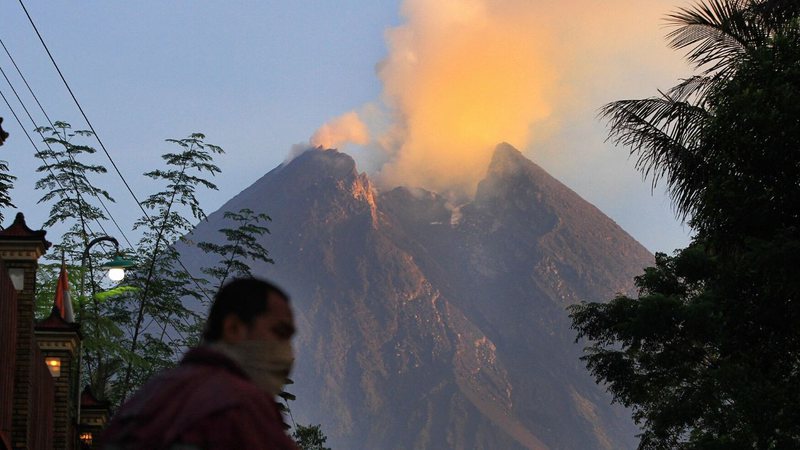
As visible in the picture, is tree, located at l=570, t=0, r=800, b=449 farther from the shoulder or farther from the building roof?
the shoulder

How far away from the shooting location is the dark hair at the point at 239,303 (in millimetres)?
3254

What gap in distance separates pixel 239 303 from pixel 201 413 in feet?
1.12

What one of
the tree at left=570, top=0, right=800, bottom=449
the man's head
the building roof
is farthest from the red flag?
the man's head

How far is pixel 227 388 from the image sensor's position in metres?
3.05

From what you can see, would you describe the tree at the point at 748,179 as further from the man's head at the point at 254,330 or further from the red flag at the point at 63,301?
the man's head at the point at 254,330

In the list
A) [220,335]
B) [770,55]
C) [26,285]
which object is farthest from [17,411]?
[220,335]

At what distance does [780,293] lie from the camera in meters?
20.1

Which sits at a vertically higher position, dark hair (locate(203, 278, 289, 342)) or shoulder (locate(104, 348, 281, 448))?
dark hair (locate(203, 278, 289, 342))

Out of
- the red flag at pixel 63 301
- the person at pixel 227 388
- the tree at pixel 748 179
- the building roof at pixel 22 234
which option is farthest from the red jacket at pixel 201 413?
the red flag at pixel 63 301

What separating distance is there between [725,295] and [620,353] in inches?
746

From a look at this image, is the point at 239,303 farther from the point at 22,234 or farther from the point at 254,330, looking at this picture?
the point at 22,234

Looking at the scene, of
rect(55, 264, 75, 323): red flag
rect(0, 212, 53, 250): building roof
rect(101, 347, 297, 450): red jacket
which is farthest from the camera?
rect(55, 264, 75, 323): red flag

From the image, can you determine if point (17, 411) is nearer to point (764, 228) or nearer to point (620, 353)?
point (764, 228)

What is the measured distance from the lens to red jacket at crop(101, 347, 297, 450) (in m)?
3.00
